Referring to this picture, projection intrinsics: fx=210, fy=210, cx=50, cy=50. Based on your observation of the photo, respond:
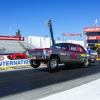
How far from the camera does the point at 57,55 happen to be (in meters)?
13.0

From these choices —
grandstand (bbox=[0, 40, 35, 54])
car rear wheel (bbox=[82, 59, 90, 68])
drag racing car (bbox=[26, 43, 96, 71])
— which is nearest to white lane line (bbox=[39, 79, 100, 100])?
drag racing car (bbox=[26, 43, 96, 71])

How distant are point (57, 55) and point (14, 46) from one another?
41410 mm

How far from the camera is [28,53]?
1298cm

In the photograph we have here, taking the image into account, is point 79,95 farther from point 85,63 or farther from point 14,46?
point 14,46

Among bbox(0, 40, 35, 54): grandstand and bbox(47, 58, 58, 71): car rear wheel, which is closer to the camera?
bbox(47, 58, 58, 71): car rear wheel

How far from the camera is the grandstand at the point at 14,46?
49.9 m

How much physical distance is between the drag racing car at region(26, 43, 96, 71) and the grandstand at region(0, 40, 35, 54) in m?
35.2

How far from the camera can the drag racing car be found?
12250 mm

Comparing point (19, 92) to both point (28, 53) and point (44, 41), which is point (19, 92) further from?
point (44, 41)

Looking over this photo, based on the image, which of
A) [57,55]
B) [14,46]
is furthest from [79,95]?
[14,46]

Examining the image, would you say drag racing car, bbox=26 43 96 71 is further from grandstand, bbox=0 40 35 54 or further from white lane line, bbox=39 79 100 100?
grandstand, bbox=0 40 35 54

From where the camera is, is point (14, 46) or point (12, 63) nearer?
point (12, 63)

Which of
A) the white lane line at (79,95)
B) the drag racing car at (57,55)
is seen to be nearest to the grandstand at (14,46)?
the drag racing car at (57,55)

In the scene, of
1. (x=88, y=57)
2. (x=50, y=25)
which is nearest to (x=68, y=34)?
(x=50, y=25)
